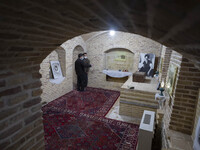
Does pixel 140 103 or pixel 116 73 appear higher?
pixel 116 73

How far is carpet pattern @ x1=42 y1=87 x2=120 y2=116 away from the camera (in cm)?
515

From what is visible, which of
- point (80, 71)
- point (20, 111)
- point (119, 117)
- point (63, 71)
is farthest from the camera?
point (80, 71)

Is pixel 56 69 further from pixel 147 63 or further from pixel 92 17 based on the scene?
pixel 92 17

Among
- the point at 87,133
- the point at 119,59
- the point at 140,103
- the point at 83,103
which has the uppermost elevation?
the point at 119,59

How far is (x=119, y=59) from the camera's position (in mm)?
8125

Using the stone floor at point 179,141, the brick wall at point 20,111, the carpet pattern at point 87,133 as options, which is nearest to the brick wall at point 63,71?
the carpet pattern at point 87,133

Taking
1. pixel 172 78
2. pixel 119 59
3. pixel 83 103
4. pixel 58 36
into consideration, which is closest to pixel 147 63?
pixel 119 59

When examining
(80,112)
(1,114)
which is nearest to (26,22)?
(1,114)

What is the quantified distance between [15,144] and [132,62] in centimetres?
714

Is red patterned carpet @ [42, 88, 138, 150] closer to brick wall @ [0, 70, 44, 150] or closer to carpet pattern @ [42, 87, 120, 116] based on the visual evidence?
carpet pattern @ [42, 87, 120, 116]

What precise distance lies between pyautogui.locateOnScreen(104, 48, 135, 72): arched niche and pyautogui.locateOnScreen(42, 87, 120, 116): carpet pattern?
1913 millimetres

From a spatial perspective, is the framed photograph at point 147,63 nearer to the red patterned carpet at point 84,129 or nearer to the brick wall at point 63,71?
the red patterned carpet at point 84,129

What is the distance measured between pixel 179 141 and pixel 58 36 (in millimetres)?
2308

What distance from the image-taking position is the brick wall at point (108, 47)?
7.31 meters
